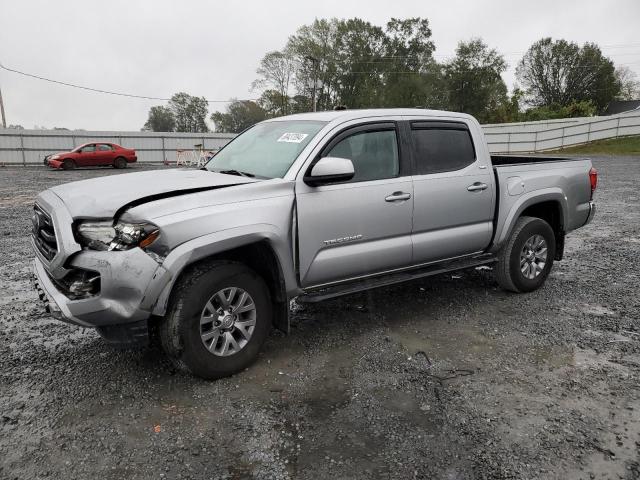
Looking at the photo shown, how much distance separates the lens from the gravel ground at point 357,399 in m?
2.63

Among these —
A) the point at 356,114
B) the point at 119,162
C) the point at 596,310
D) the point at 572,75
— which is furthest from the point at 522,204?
the point at 572,75

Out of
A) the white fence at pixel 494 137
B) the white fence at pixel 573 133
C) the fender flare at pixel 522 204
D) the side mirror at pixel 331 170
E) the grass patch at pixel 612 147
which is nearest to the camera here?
the side mirror at pixel 331 170

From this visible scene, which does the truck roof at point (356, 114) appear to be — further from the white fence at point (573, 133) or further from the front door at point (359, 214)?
the white fence at point (573, 133)

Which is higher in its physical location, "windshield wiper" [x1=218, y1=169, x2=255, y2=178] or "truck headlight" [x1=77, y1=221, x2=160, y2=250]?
"windshield wiper" [x1=218, y1=169, x2=255, y2=178]

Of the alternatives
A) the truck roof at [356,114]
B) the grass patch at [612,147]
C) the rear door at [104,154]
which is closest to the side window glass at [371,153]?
the truck roof at [356,114]

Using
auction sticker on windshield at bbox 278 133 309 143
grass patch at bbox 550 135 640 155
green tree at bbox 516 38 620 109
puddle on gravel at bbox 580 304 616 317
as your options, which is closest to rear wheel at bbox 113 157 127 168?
auction sticker on windshield at bbox 278 133 309 143

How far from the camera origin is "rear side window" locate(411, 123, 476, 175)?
4.46 metres

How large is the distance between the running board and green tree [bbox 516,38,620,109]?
65.5m

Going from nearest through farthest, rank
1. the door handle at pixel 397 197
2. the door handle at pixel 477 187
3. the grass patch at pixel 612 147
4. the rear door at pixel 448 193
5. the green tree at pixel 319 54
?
the door handle at pixel 397 197 < the rear door at pixel 448 193 < the door handle at pixel 477 187 < the grass patch at pixel 612 147 < the green tree at pixel 319 54

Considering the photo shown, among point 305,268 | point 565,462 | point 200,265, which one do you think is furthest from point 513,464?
point 200,265

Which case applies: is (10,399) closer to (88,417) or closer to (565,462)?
(88,417)

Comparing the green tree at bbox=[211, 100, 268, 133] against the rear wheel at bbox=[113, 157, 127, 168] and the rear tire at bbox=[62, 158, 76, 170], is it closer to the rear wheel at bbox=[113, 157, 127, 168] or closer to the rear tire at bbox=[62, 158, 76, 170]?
the rear wheel at bbox=[113, 157, 127, 168]

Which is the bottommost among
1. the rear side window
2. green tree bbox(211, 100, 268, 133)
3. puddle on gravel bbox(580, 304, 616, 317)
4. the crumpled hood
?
puddle on gravel bbox(580, 304, 616, 317)

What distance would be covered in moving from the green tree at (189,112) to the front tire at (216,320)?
70.1 m
